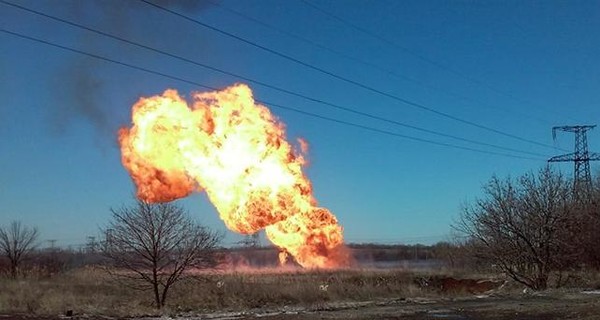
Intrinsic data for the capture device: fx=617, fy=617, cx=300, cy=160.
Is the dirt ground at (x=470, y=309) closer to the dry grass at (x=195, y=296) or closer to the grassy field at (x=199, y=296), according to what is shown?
the grassy field at (x=199, y=296)

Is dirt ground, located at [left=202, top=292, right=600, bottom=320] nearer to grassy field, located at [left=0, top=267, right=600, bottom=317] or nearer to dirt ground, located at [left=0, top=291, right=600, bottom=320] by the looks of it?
dirt ground, located at [left=0, top=291, right=600, bottom=320]

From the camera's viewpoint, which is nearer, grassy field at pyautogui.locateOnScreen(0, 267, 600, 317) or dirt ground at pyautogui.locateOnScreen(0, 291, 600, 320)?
dirt ground at pyautogui.locateOnScreen(0, 291, 600, 320)

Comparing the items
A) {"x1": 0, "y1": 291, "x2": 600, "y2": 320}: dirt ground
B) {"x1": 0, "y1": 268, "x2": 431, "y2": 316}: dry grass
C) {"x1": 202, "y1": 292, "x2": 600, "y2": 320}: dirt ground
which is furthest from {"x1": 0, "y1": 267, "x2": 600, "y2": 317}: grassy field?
{"x1": 202, "y1": 292, "x2": 600, "y2": 320}: dirt ground

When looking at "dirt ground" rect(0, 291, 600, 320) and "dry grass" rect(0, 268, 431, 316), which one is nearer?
"dirt ground" rect(0, 291, 600, 320)

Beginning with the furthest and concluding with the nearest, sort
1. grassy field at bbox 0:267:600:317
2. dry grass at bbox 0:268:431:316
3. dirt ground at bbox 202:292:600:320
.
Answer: dry grass at bbox 0:268:431:316 → grassy field at bbox 0:267:600:317 → dirt ground at bbox 202:292:600:320

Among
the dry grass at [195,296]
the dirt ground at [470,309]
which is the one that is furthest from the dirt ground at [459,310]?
the dry grass at [195,296]

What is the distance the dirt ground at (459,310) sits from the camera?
72.1 ft

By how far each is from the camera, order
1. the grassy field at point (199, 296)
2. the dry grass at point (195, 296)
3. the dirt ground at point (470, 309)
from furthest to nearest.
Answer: the dry grass at point (195, 296), the grassy field at point (199, 296), the dirt ground at point (470, 309)

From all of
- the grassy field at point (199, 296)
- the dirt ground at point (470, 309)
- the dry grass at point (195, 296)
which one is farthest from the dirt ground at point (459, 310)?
the dry grass at point (195, 296)

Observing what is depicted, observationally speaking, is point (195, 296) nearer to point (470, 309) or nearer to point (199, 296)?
point (199, 296)

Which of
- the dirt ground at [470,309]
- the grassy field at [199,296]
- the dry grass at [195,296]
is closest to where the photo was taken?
the dirt ground at [470,309]

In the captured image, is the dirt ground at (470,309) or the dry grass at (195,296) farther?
the dry grass at (195,296)

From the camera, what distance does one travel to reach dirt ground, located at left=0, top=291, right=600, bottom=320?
22.0 metres

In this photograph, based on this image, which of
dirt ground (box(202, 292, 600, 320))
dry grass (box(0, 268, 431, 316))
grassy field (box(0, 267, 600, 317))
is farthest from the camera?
dry grass (box(0, 268, 431, 316))
